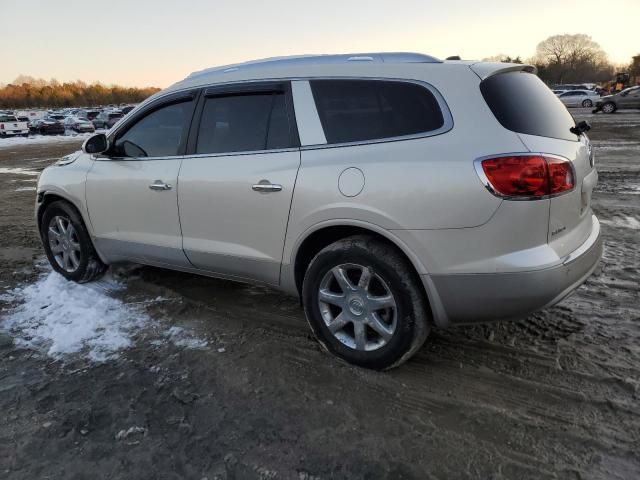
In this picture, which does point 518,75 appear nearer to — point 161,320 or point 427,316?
point 427,316

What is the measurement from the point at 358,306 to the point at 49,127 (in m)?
37.6

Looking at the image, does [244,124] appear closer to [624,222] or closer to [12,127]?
[624,222]

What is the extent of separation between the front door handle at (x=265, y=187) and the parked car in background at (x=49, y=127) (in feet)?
121

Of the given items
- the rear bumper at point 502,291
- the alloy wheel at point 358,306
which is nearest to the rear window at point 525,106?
the rear bumper at point 502,291

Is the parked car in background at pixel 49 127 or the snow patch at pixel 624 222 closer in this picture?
the snow patch at pixel 624 222

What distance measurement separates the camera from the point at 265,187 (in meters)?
3.31

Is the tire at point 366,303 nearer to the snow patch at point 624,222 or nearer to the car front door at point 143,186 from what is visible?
the car front door at point 143,186

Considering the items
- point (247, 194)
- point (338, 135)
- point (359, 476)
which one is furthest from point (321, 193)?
point (359, 476)

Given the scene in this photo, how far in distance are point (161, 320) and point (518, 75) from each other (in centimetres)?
302

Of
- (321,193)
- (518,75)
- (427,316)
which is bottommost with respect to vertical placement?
(427,316)

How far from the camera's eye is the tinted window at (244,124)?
3.40 meters

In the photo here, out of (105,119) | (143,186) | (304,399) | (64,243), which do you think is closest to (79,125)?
(105,119)

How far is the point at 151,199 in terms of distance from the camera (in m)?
4.01

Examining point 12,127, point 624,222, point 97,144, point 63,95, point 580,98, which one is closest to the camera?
point 97,144
